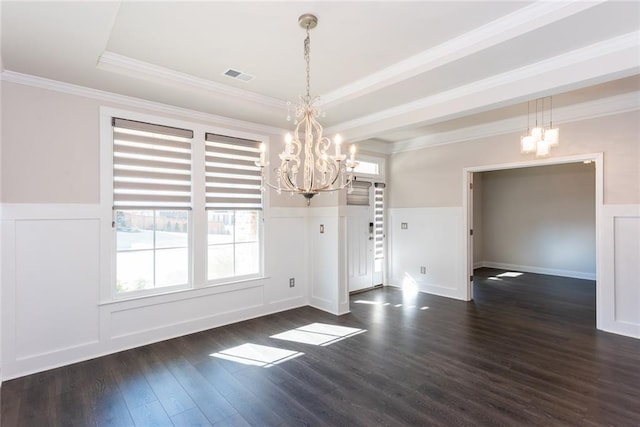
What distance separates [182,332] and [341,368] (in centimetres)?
200

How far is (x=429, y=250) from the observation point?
18.7 ft

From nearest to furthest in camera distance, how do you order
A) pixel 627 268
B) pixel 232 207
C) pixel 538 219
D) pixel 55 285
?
pixel 55 285 < pixel 627 268 < pixel 232 207 < pixel 538 219

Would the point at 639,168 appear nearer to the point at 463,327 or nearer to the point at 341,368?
the point at 463,327

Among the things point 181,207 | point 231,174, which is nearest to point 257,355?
point 181,207

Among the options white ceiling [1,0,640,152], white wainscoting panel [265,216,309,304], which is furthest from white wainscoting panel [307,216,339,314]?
white ceiling [1,0,640,152]

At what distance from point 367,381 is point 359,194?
365 cm

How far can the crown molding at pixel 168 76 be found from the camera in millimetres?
2762

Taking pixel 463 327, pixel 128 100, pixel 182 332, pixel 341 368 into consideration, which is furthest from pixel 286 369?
pixel 128 100

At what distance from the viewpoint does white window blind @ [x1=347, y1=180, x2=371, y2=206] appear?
5727mm

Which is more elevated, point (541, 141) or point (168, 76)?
point (168, 76)

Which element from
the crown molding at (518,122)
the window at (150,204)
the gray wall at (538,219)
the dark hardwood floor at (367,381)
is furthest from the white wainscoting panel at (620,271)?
the window at (150,204)

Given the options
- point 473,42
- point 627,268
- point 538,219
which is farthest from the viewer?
point 538,219

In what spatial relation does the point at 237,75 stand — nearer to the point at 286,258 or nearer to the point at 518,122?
the point at 286,258

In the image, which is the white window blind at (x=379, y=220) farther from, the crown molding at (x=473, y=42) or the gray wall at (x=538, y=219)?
the gray wall at (x=538, y=219)
